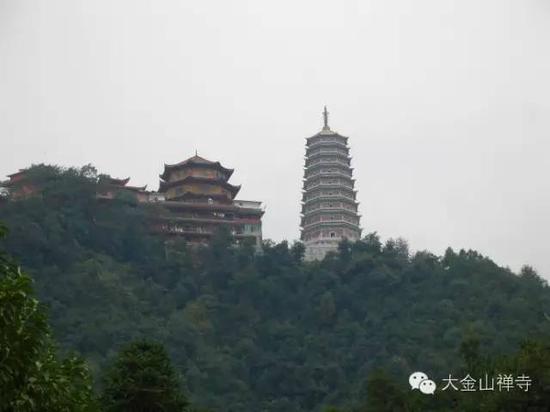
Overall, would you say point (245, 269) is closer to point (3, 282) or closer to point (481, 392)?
point (481, 392)

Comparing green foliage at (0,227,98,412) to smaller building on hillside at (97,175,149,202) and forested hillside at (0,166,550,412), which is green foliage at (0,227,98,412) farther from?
smaller building on hillside at (97,175,149,202)

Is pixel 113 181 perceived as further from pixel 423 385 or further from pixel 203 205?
pixel 423 385

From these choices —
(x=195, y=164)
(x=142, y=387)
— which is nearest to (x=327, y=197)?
(x=195, y=164)

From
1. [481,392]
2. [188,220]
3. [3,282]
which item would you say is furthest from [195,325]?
[3,282]

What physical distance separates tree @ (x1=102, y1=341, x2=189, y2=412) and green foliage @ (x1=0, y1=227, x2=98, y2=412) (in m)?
5.65

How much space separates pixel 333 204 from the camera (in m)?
62.1

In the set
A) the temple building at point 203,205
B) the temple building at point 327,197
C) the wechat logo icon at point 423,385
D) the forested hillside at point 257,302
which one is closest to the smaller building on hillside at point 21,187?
the forested hillside at point 257,302

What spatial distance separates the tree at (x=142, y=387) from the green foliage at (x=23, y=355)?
565 centimetres

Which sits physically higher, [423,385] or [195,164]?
[195,164]

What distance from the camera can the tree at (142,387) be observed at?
1549 centimetres

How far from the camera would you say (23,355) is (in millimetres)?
9070

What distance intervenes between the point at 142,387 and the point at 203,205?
40.7 meters

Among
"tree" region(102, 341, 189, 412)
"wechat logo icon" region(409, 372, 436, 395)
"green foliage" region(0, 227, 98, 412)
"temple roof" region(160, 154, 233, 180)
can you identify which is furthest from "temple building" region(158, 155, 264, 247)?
"green foliage" region(0, 227, 98, 412)

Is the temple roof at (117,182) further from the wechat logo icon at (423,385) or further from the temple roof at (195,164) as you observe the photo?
the wechat logo icon at (423,385)
